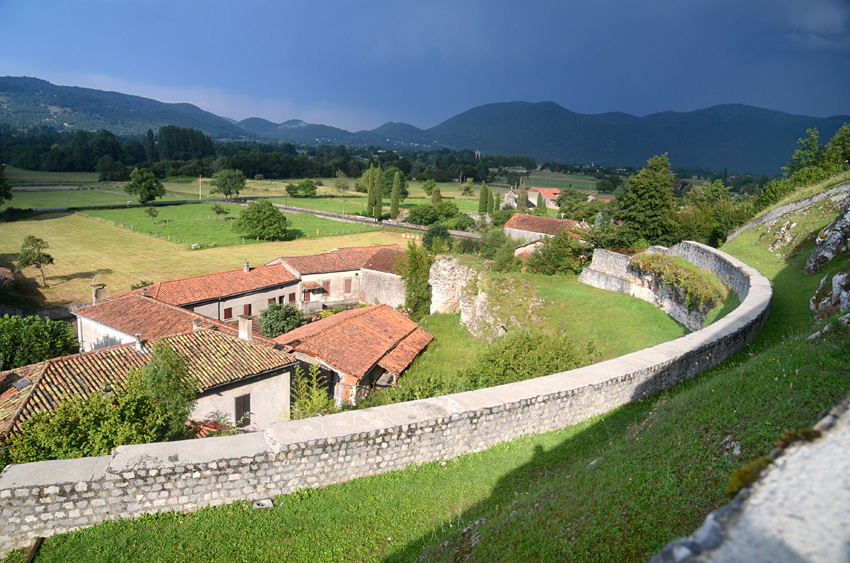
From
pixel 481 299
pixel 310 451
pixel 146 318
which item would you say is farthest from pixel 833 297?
pixel 146 318

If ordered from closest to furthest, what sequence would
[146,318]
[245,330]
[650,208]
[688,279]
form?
1. [688,279]
2. [245,330]
3. [146,318]
4. [650,208]

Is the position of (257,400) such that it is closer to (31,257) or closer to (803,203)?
(803,203)

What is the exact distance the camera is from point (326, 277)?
38656mm

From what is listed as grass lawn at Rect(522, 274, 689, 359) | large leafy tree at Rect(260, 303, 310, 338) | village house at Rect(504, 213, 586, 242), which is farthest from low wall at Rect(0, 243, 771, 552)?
village house at Rect(504, 213, 586, 242)

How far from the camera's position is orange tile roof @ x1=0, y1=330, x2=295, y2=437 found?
494 inches

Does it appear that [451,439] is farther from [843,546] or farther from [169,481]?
[843,546]

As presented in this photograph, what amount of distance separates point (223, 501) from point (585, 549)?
522cm

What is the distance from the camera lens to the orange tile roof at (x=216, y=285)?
29172mm

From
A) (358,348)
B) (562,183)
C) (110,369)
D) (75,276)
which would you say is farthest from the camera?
(562,183)

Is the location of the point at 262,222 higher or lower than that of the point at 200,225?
higher

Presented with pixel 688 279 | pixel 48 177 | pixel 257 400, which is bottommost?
pixel 257 400

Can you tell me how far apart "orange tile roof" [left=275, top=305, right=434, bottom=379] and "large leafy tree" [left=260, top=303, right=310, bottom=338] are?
5450 millimetres

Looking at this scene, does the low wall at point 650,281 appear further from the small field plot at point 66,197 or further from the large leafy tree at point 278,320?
the small field plot at point 66,197

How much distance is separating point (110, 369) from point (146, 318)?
789cm
